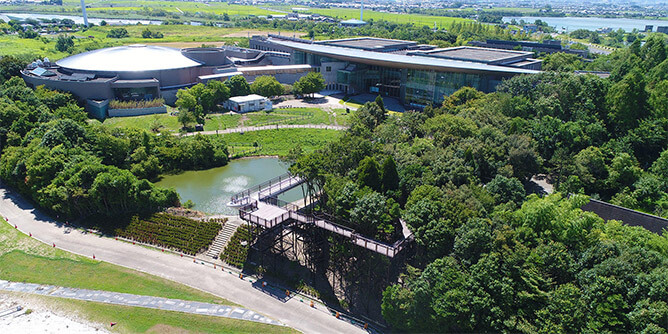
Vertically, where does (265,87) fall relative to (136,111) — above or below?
above

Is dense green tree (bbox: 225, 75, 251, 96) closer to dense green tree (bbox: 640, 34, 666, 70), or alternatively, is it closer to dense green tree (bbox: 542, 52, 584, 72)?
dense green tree (bbox: 542, 52, 584, 72)

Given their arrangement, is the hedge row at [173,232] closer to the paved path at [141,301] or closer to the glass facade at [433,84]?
the paved path at [141,301]

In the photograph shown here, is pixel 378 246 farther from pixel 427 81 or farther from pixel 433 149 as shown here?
pixel 427 81

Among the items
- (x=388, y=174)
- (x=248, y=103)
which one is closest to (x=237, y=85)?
(x=248, y=103)

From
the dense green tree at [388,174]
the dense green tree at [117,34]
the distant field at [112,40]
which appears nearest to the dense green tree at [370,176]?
the dense green tree at [388,174]

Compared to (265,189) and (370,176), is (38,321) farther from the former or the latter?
(370,176)

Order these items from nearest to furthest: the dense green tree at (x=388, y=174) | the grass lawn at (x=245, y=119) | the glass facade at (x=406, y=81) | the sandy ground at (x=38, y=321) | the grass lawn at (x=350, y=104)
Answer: the sandy ground at (x=38, y=321)
the dense green tree at (x=388, y=174)
the grass lawn at (x=245, y=119)
the glass facade at (x=406, y=81)
the grass lawn at (x=350, y=104)
